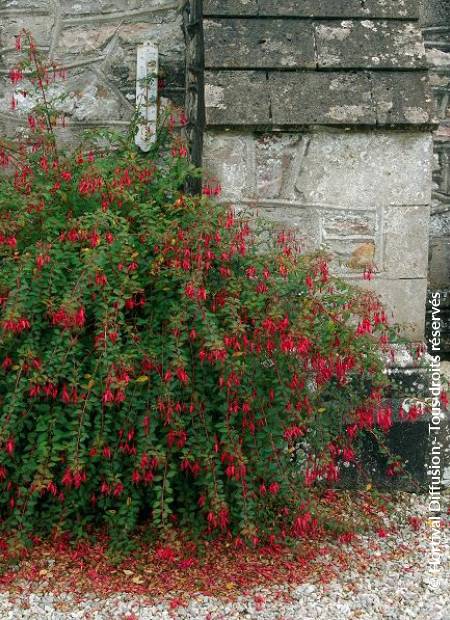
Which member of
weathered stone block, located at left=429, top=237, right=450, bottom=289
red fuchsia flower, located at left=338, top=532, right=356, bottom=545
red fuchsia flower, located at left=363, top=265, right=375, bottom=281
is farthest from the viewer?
weathered stone block, located at left=429, top=237, right=450, bottom=289

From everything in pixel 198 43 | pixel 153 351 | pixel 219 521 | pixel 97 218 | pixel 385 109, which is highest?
pixel 198 43

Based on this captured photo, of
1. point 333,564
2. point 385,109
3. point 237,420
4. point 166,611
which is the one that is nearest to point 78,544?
point 166,611

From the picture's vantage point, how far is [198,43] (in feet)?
12.9

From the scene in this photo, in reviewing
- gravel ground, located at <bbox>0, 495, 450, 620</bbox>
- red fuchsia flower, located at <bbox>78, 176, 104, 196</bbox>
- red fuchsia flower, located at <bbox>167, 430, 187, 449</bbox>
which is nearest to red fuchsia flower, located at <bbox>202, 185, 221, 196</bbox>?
red fuchsia flower, located at <bbox>78, 176, 104, 196</bbox>

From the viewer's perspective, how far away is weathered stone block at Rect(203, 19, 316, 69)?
3.71 meters

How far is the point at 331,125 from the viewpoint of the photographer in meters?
3.69

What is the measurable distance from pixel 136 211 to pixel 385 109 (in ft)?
4.03

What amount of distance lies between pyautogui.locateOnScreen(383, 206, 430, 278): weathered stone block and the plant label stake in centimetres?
135

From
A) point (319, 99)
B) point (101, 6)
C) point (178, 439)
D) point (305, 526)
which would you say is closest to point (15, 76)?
point (101, 6)

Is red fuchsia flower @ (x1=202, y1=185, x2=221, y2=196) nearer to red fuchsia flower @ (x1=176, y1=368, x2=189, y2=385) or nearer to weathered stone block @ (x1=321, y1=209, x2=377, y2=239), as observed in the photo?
weathered stone block @ (x1=321, y1=209, x2=377, y2=239)

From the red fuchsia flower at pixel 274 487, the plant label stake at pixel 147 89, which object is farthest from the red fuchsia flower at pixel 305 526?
the plant label stake at pixel 147 89

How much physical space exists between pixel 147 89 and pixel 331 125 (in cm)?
120

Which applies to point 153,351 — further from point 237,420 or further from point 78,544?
point 78,544

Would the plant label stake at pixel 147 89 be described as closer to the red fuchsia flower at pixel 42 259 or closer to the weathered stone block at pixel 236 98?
the weathered stone block at pixel 236 98
